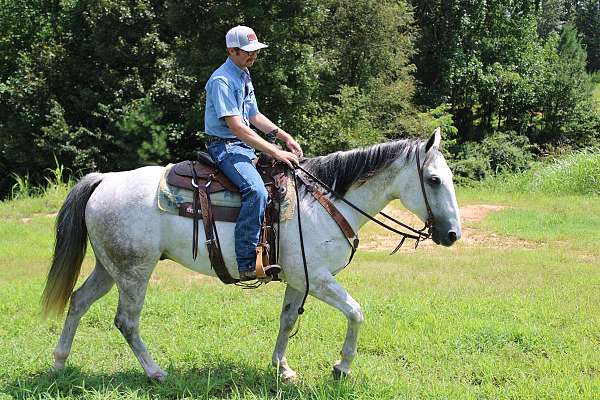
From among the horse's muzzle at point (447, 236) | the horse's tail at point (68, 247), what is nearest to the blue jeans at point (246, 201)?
the horse's tail at point (68, 247)

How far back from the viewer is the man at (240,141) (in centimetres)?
425

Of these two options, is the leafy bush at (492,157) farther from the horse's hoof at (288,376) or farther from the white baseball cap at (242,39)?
the white baseball cap at (242,39)

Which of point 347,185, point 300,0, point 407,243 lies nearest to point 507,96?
point 300,0

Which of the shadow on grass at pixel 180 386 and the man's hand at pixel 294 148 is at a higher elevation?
the man's hand at pixel 294 148

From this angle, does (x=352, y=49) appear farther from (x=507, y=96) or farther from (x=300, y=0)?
(x=507, y=96)

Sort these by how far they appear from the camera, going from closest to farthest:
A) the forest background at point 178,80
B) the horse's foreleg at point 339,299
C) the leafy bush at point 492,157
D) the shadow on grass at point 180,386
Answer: the shadow on grass at point 180,386, the horse's foreleg at point 339,299, the forest background at point 178,80, the leafy bush at point 492,157

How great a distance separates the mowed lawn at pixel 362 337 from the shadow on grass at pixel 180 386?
0.05 ft

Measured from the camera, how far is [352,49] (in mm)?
22359

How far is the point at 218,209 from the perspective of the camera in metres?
4.43

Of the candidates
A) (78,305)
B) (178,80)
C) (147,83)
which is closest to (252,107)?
(78,305)

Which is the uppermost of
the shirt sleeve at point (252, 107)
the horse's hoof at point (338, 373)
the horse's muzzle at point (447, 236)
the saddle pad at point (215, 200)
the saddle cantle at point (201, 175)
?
the shirt sleeve at point (252, 107)

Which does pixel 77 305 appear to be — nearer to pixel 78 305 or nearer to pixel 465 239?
pixel 78 305

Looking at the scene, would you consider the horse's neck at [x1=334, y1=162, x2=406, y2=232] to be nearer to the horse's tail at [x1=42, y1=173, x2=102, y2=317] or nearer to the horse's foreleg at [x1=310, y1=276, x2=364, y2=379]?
the horse's foreleg at [x1=310, y1=276, x2=364, y2=379]

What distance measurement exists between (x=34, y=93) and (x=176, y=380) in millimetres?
17047
